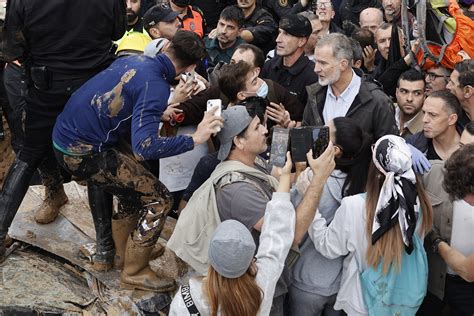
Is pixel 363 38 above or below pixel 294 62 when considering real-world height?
below

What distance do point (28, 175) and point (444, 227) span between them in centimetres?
258

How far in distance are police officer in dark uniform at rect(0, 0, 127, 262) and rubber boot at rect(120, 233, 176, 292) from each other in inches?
32.9

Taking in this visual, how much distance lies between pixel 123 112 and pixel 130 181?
0.43m

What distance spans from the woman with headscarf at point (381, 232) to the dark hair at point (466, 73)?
1613 millimetres

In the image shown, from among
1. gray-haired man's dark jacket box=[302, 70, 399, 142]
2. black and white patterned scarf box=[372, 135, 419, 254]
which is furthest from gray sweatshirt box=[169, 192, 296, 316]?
gray-haired man's dark jacket box=[302, 70, 399, 142]

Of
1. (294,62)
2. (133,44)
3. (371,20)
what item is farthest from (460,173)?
(371,20)

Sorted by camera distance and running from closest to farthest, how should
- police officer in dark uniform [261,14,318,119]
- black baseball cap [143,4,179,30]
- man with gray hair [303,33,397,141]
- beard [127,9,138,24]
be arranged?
man with gray hair [303,33,397,141]
black baseball cap [143,4,179,30]
police officer in dark uniform [261,14,318,119]
beard [127,9,138,24]

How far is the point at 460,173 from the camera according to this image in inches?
118

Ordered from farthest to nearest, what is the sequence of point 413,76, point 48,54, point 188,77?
1. point 413,76
2. point 188,77
3. point 48,54

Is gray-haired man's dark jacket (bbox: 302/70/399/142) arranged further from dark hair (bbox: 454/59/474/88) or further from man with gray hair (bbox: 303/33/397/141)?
dark hair (bbox: 454/59/474/88)

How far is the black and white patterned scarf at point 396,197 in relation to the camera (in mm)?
2941

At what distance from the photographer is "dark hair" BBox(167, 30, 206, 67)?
3592 millimetres

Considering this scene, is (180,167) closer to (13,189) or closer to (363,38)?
Result: (13,189)

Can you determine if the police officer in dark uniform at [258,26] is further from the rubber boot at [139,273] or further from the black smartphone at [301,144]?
the black smartphone at [301,144]
